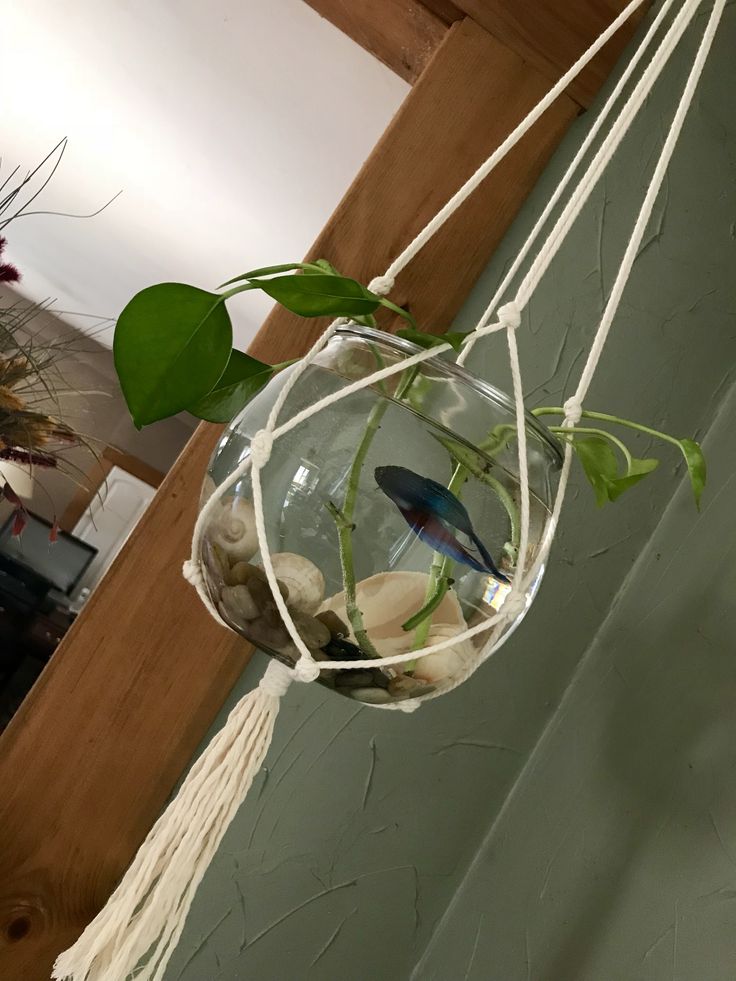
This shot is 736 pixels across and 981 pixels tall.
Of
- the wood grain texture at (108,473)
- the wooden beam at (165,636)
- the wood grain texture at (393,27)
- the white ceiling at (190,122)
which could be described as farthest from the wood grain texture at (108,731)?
the wood grain texture at (108,473)

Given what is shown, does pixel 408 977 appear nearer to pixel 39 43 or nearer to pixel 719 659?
pixel 719 659

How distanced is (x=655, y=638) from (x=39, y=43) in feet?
4.97

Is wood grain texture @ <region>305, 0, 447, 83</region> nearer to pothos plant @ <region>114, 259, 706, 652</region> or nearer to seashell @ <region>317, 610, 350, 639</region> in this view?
pothos plant @ <region>114, 259, 706, 652</region>

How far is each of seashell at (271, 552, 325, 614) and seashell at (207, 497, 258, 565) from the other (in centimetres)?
1

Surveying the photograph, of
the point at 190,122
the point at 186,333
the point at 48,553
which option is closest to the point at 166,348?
the point at 186,333

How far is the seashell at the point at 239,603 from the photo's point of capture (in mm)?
335

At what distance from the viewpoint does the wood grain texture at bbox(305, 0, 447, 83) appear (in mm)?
694

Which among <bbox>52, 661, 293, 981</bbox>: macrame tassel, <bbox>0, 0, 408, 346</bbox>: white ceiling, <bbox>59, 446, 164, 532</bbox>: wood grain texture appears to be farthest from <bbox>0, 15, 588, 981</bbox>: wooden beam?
<bbox>59, 446, 164, 532</bbox>: wood grain texture

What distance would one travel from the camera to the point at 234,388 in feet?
1.36

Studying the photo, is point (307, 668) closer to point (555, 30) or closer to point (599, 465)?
point (599, 465)

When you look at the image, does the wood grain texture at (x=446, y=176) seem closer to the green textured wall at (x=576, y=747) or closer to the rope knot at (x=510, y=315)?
the green textured wall at (x=576, y=747)

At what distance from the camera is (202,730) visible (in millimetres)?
611

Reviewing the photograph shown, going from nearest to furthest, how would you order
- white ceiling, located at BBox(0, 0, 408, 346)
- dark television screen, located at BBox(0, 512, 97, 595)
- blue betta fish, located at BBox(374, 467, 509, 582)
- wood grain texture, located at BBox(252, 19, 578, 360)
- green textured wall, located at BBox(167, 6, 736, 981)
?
blue betta fish, located at BBox(374, 467, 509, 582)
green textured wall, located at BBox(167, 6, 736, 981)
wood grain texture, located at BBox(252, 19, 578, 360)
white ceiling, located at BBox(0, 0, 408, 346)
dark television screen, located at BBox(0, 512, 97, 595)

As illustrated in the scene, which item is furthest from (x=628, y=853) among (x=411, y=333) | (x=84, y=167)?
(x=84, y=167)
